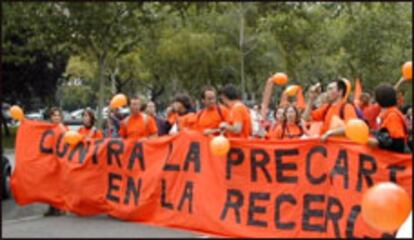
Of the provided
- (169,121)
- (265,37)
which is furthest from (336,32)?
(169,121)

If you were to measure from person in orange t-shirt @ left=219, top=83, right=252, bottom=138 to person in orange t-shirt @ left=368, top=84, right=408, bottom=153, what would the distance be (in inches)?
68.6

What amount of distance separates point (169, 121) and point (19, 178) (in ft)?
8.94

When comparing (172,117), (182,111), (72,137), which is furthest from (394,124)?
Answer: (172,117)

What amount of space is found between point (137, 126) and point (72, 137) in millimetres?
892

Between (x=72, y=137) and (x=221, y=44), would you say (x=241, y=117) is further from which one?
(x=221, y=44)

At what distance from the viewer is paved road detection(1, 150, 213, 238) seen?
775cm

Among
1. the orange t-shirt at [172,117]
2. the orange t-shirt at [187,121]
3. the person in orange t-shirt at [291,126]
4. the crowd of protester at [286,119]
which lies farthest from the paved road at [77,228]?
the orange t-shirt at [172,117]

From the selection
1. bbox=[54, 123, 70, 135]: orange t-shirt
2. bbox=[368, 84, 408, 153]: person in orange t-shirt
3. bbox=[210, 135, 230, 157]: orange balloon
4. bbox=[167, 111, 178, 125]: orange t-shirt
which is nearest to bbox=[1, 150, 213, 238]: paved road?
bbox=[210, 135, 230, 157]: orange balloon

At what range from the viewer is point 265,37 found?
33531mm

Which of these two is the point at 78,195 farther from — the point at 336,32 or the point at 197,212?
the point at 336,32

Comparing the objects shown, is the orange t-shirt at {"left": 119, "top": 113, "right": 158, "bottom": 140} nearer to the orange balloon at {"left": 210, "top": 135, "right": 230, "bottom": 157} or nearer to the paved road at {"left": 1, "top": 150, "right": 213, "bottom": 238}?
the paved road at {"left": 1, "top": 150, "right": 213, "bottom": 238}

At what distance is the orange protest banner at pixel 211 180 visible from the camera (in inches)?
276

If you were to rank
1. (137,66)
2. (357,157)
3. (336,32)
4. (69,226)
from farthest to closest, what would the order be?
1. (137,66)
2. (336,32)
3. (69,226)
4. (357,157)

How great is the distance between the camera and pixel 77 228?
817 cm
